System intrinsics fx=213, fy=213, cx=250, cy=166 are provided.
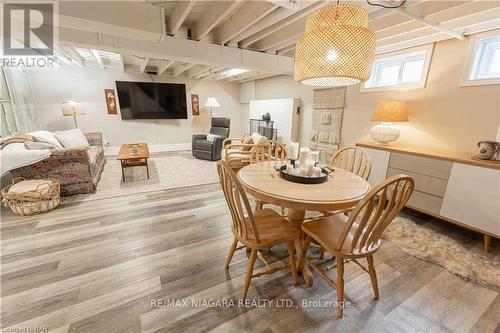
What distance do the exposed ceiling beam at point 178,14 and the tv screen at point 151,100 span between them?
3317 millimetres

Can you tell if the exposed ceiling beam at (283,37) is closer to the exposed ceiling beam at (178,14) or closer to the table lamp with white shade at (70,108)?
the exposed ceiling beam at (178,14)

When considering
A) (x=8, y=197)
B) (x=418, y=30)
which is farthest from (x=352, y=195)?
(x=8, y=197)

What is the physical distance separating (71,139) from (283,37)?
13.5 feet

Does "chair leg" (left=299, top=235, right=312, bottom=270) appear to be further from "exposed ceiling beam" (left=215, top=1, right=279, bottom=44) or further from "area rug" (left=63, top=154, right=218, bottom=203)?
"area rug" (left=63, top=154, right=218, bottom=203)

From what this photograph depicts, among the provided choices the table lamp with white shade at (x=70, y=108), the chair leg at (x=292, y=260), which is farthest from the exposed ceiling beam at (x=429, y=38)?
the table lamp with white shade at (x=70, y=108)

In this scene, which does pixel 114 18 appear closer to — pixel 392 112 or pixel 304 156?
pixel 304 156

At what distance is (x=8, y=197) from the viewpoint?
7.59 feet

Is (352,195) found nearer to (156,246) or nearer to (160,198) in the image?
(156,246)

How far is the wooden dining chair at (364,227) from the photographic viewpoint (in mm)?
1111

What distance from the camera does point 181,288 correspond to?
1.51 meters

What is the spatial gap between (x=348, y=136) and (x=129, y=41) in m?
3.75

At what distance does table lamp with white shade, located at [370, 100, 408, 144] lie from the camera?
2.73 m

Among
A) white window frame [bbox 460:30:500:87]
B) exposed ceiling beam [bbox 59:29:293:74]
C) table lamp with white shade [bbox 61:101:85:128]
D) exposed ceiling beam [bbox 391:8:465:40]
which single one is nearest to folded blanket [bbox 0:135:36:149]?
exposed ceiling beam [bbox 59:29:293:74]

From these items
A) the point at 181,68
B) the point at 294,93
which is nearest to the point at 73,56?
the point at 181,68
